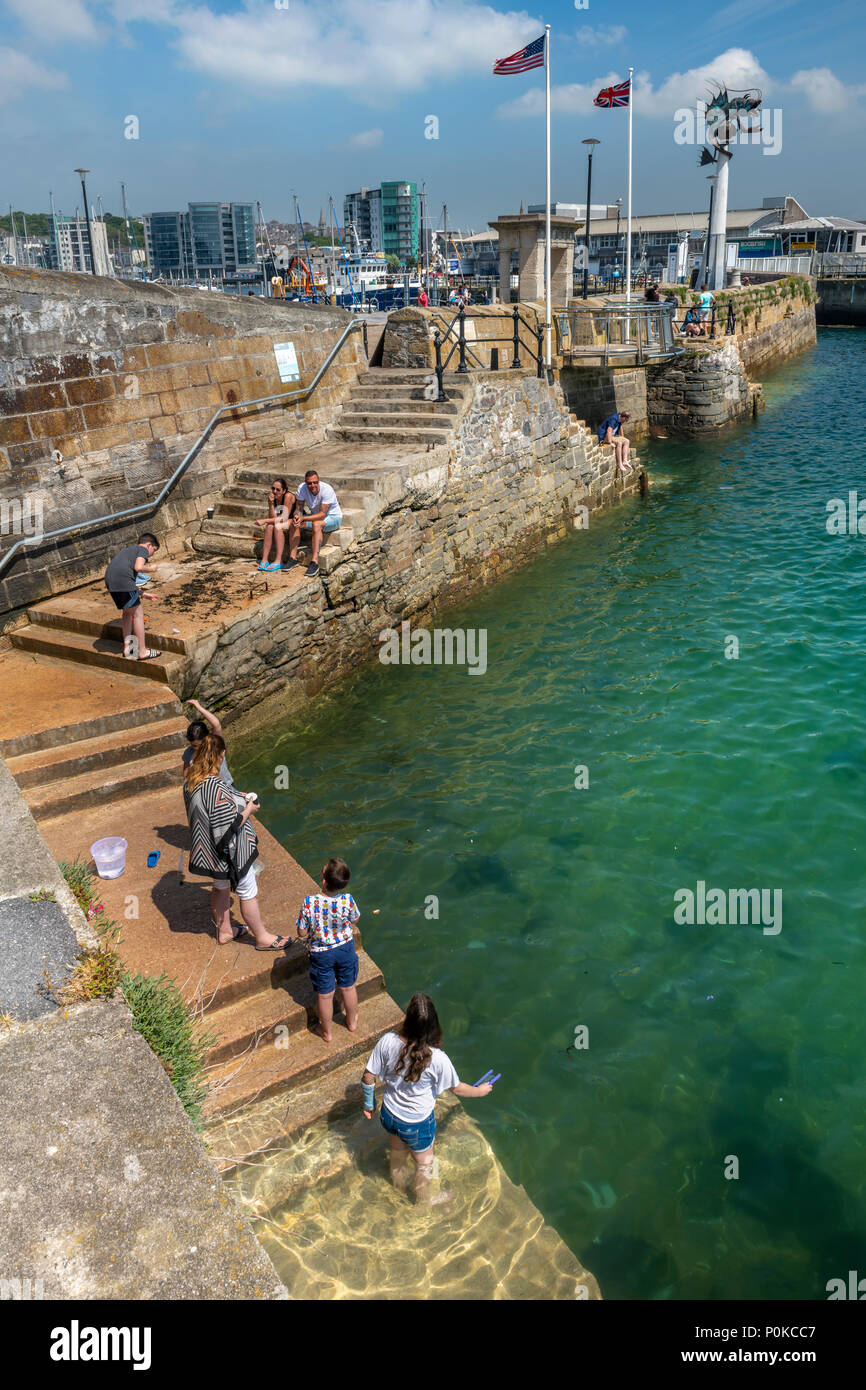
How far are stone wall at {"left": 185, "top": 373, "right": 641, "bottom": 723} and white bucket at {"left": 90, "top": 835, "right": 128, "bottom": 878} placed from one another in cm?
307

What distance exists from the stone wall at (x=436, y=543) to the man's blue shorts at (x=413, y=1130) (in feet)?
19.0

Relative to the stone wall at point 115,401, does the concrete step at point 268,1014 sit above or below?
below

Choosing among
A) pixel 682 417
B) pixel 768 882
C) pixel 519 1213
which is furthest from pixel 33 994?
pixel 682 417

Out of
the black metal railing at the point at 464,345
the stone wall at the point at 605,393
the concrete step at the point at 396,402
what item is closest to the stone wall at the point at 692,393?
the stone wall at the point at 605,393

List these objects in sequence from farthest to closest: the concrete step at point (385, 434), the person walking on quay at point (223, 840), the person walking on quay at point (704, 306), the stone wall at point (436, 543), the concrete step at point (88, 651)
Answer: the person walking on quay at point (704, 306) < the concrete step at point (385, 434) < the stone wall at point (436, 543) < the concrete step at point (88, 651) < the person walking on quay at point (223, 840)

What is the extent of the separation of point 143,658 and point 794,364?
149ft

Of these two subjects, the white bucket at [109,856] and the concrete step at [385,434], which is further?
the concrete step at [385,434]

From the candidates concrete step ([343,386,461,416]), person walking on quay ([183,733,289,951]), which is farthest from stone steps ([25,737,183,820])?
concrete step ([343,386,461,416])

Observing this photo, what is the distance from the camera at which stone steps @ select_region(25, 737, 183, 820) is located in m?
7.75

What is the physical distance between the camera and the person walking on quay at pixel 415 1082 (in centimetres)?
494

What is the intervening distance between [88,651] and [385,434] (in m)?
7.25

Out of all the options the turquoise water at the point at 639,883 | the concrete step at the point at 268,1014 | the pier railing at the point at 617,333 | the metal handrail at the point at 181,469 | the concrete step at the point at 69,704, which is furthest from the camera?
the pier railing at the point at 617,333

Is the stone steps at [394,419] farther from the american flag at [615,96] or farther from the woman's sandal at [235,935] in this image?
the american flag at [615,96]
